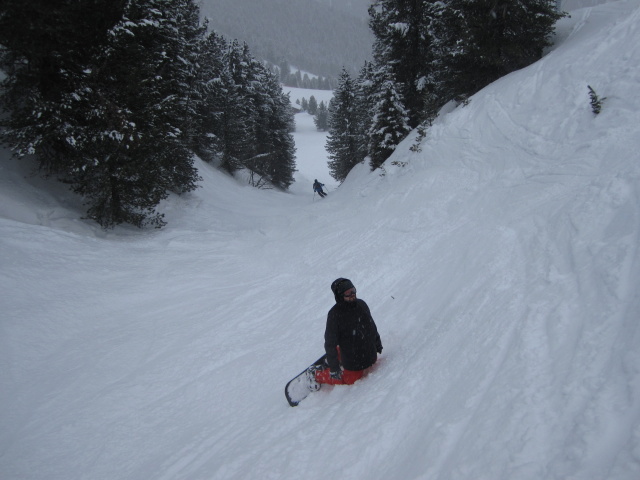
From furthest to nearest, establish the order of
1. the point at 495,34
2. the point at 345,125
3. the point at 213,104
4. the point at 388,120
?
the point at 345,125 < the point at 213,104 < the point at 388,120 < the point at 495,34

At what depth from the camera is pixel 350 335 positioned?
4352 mm

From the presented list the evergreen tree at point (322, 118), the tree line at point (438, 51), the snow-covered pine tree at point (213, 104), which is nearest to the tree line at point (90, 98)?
the tree line at point (438, 51)

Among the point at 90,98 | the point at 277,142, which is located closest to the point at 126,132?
the point at 90,98

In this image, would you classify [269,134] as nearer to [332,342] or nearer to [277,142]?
[277,142]

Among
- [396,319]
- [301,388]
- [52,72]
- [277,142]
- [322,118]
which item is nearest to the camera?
[301,388]

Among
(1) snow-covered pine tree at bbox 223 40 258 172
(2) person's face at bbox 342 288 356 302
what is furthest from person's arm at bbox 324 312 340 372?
(1) snow-covered pine tree at bbox 223 40 258 172

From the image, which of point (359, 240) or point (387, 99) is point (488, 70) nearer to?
point (387, 99)

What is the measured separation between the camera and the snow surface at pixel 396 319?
3.03 metres

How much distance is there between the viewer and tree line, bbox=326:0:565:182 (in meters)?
13.5

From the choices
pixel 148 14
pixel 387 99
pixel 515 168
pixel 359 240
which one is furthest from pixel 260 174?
pixel 515 168

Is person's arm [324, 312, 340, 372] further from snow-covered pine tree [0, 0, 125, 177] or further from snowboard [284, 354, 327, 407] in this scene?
snow-covered pine tree [0, 0, 125, 177]

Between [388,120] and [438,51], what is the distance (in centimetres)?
444

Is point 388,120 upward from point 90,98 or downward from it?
upward

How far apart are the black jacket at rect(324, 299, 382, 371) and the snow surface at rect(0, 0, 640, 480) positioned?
0.36 meters
